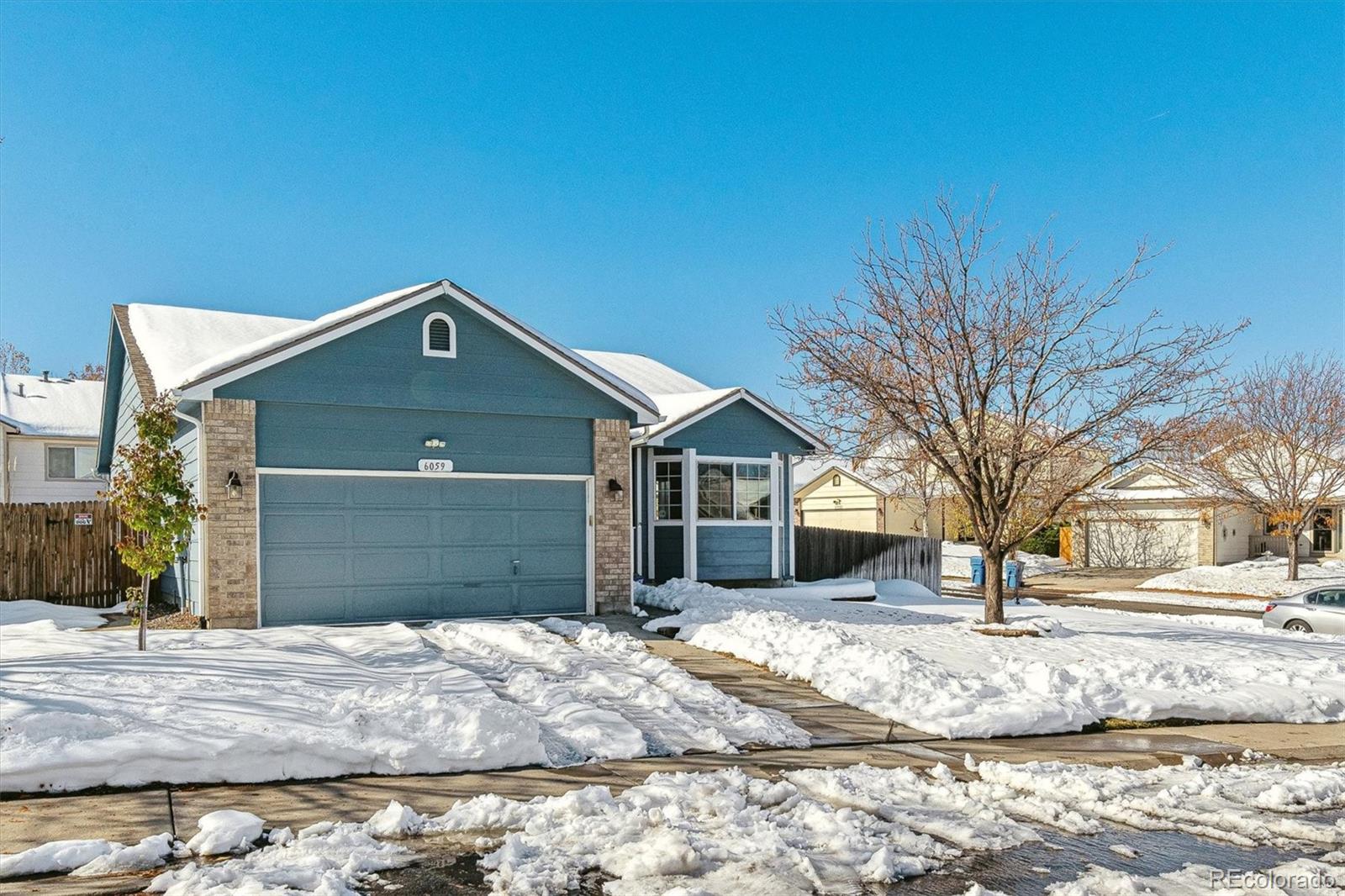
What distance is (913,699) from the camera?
969cm

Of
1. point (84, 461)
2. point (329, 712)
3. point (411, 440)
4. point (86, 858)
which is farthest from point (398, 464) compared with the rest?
point (84, 461)

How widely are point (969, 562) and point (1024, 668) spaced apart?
1179 inches

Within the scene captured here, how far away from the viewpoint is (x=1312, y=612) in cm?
1934

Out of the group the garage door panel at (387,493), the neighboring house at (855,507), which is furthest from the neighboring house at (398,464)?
the neighboring house at (855,507)

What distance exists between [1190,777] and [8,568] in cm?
1803

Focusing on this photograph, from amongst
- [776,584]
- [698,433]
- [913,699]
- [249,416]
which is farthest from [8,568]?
[913,699]

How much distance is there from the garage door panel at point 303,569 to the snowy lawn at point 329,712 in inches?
74.0

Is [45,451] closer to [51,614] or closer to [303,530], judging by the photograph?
[51,614]

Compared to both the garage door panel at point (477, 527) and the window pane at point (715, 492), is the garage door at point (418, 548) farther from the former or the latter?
the window pane at point (715, 492)

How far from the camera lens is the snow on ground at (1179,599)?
88.3 feet

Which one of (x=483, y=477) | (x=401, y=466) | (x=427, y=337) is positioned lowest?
(x=483, y=477)

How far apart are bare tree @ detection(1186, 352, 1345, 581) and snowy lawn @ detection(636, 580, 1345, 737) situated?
1561 centimetres

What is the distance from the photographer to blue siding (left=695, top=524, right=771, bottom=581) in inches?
812

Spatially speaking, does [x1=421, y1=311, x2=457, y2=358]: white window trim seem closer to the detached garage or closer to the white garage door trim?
the detached garage
